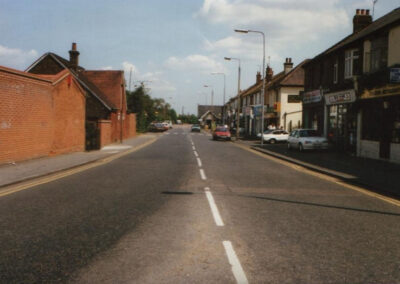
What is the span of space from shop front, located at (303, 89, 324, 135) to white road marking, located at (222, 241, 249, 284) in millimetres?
23539

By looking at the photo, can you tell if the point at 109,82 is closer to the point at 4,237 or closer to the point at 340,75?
the point at 340,75

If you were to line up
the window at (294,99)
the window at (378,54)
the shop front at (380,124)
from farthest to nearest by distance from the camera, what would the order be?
the window at (294,99) → the window at (378,54) → the shop front at (380,124)

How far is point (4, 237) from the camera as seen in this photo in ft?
16.8

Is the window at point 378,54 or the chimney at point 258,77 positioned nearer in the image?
the window at point 378,54

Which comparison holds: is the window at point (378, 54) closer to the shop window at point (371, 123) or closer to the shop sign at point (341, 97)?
the shop sign at point (341, 97)

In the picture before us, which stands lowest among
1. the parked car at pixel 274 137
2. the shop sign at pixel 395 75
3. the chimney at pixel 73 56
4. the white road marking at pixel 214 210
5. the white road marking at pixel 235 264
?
the white road marking at pixel 214 210

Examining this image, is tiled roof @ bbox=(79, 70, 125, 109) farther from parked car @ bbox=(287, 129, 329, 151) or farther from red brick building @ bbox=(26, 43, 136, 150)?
parked car @ bbox=(287, 129, 329, 151)

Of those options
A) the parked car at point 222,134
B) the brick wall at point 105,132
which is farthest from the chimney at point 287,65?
the brick wall at point 105,132

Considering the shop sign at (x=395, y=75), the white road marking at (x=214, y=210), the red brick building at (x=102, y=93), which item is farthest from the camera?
the red brick building at (x=102, y=93)

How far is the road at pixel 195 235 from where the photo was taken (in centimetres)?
393

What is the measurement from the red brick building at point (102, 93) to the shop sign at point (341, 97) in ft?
51.3

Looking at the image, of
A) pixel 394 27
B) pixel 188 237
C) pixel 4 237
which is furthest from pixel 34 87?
pixel 394 27

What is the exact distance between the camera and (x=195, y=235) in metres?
5.35

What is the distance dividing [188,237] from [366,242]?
2531 mm
